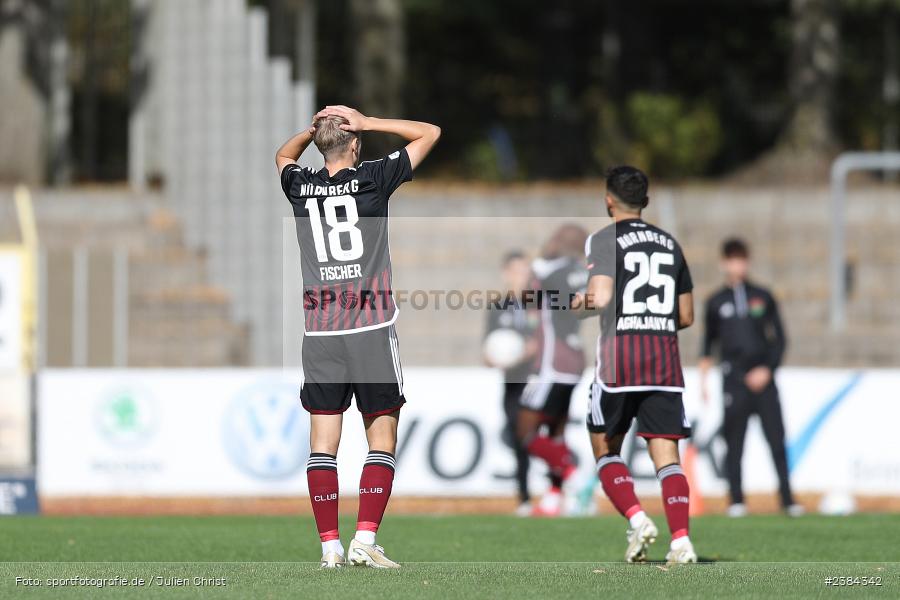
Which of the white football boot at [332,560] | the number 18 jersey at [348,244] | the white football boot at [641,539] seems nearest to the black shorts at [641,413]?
the white football boot at [641,539]

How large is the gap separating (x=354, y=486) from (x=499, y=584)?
26.4ft

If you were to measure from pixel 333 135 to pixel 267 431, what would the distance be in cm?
753

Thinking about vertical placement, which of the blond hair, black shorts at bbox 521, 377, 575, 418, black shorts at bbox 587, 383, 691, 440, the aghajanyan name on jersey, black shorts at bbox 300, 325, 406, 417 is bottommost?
black shorts at bbox 521, 377, 575, 418

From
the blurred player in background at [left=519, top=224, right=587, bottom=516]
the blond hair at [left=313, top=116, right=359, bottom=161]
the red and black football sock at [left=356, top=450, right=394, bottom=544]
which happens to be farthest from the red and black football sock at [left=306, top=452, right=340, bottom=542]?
the blurred player in background at [left=519, top=224, right=587, bottom=516]

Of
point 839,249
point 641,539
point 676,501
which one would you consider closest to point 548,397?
point 676,501

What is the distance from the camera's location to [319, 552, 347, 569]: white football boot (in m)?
7.55

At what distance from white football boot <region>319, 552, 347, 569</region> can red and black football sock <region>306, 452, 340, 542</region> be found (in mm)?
95

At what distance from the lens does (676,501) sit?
26.8 feet

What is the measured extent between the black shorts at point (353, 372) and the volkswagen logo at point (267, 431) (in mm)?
6979

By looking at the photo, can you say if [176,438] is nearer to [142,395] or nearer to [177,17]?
[142,395]

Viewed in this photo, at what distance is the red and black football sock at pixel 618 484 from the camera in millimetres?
8307

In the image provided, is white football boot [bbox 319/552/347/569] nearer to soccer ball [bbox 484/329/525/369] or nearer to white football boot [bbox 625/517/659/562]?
white football boot [bbox 625/517/659/562]

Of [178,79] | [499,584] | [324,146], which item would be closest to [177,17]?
[178,79]

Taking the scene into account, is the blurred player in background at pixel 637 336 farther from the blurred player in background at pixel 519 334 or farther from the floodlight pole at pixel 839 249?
the floodlight pole at pixel 839 249
